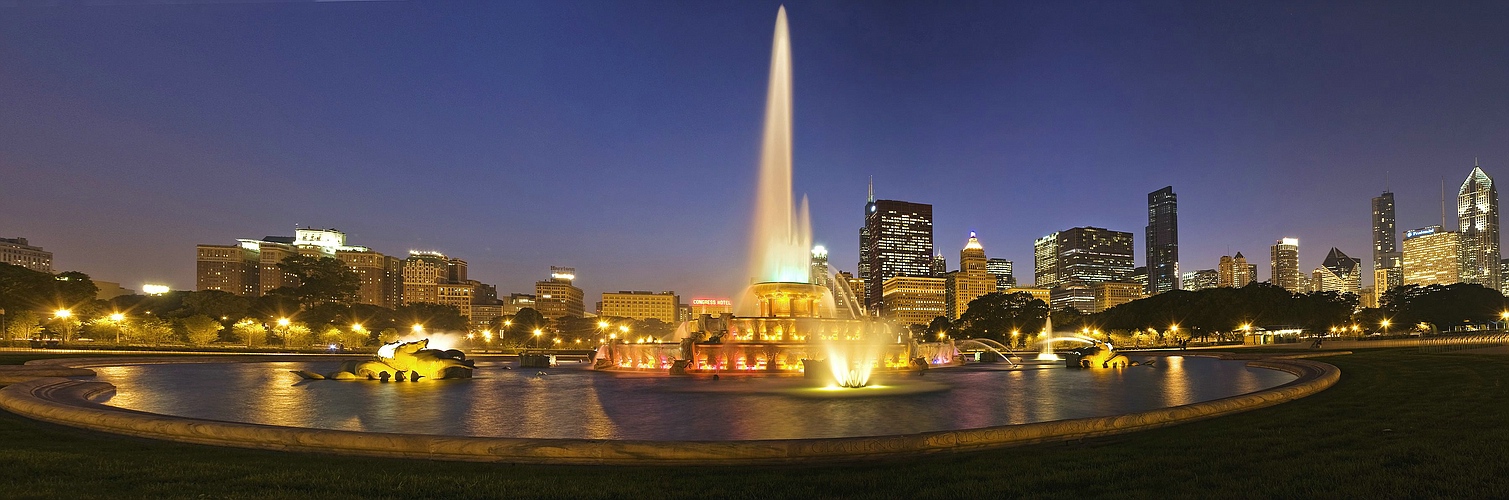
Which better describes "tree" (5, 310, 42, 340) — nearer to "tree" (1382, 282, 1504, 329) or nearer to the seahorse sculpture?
the seahorse sculpture

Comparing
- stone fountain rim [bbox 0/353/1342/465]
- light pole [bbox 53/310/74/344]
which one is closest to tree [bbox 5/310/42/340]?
light pole [bbox 53/310/74/344]

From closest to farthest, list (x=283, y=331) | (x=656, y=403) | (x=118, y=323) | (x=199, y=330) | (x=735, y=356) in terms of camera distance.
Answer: (x=656, y=403), (x=735, y=356), (x=199, y=330), (x=118, y=323), (x=283, y=331)

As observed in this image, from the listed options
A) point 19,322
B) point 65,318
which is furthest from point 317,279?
point 19,322

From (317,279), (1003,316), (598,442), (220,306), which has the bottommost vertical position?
(1003,316)

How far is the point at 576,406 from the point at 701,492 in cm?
1082

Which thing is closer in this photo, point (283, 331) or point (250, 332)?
point (250, 332)

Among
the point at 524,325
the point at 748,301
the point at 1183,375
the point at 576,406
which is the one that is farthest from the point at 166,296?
the point at 1183,375

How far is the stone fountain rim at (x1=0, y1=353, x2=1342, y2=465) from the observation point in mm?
9797

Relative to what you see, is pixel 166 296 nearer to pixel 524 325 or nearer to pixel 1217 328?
pixel 524 325

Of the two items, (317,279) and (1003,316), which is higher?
(317,279)

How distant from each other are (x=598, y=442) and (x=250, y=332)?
248ft

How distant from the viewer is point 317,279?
88.7 m

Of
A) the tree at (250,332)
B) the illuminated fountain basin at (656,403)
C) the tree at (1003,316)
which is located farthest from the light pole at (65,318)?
the tree at (1003,316)

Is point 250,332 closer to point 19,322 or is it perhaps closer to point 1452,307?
point 19,322
